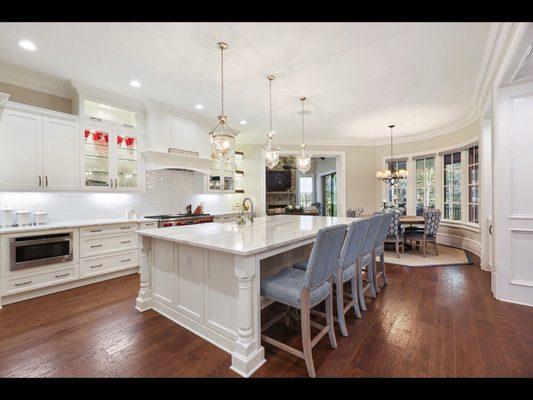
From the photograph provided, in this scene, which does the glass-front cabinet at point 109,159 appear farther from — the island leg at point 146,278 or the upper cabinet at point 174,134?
the island leg at point 146,278

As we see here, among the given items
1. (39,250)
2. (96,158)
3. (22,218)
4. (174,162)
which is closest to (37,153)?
(96,158)

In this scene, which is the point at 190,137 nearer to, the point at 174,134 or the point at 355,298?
the point at 174,134

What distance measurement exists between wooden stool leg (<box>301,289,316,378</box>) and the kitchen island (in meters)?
0.33

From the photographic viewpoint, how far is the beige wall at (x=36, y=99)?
3.13 meters

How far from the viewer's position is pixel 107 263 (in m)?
3.50

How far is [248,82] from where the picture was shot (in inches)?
130

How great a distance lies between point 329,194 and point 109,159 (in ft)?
27.1

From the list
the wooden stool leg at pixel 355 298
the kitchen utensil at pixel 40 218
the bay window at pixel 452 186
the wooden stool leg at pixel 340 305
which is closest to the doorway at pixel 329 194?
the bay window at pixel 452 186

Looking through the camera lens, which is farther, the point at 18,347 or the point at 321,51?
the point at 321,51

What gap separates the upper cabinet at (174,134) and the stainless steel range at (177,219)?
116 cm
